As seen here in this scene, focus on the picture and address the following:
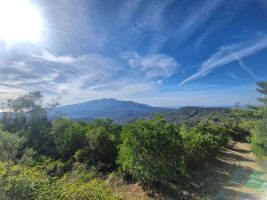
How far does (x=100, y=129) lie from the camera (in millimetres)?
22000

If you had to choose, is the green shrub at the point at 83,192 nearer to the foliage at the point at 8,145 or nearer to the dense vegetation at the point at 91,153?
the dense vegetation at the point at 91,153

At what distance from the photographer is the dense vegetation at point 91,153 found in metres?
6.91

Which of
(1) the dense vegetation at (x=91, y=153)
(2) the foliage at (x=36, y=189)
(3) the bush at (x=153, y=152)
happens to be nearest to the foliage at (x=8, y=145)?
(1) the dense vegetation at (x=91, y=153)

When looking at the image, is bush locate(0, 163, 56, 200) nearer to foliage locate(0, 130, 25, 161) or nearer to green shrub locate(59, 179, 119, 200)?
green shrub locate(59, 179, 119, 200)

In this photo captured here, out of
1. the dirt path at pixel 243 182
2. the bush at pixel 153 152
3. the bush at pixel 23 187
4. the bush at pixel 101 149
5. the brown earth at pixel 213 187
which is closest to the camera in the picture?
the bush at pixel 23 187

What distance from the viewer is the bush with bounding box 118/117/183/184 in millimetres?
12578

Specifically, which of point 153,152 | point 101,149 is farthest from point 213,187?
point 101,149

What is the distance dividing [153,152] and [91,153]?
8.99 metres

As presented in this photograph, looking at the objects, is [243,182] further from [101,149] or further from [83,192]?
[83,192]

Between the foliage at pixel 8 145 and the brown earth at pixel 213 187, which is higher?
the foliage at pixel 8 145

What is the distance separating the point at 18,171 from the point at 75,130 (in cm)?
1647

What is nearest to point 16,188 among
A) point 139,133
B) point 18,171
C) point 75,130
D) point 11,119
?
point 18,171

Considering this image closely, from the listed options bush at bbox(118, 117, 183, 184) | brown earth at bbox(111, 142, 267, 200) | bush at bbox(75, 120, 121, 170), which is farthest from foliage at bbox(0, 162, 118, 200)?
bush at bbox(75, 120, 121, 170)

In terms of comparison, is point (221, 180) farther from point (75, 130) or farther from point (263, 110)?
point (75, 130)
